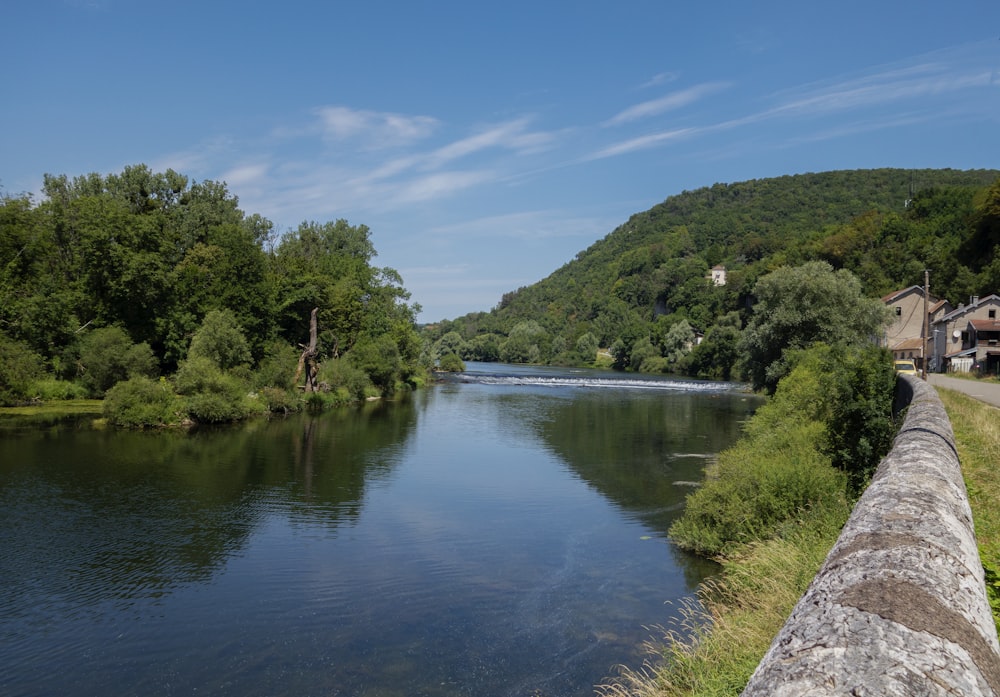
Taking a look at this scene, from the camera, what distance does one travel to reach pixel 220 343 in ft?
136

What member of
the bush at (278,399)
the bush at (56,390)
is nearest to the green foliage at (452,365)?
the bush at (278,399)

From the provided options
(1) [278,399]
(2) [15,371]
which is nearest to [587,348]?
(1) [278,399]

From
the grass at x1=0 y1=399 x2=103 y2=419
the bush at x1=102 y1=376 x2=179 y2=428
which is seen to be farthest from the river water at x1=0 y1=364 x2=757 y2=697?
the grass at x1=0 y1=399 x2=103 y2=419

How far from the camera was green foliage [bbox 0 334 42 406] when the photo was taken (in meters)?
37.5

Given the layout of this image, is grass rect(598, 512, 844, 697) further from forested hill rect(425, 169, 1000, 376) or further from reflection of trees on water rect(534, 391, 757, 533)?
forested hill rect(425, 169, 1000, 376)

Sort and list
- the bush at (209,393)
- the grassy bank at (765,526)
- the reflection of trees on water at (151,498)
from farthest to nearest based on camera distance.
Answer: the bush at (209,393), the reflection of trees on water at (151,498), the grassy bank at (765,526)

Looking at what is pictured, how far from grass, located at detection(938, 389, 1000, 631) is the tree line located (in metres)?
34.1

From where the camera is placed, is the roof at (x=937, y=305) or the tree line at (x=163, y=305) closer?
the tree line at (x=163, y=305)

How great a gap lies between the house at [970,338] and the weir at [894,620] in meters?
53.1

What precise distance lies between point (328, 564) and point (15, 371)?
1262 inches

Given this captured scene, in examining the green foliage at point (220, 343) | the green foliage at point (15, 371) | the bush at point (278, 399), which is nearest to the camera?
the green foliage at point (15, 371)

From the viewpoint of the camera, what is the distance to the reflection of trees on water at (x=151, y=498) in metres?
14.9

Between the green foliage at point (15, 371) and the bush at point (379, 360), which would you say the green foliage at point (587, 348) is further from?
the green foliage at point (15, 371)

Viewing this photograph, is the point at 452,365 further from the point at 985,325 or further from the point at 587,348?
the point at 985,325
